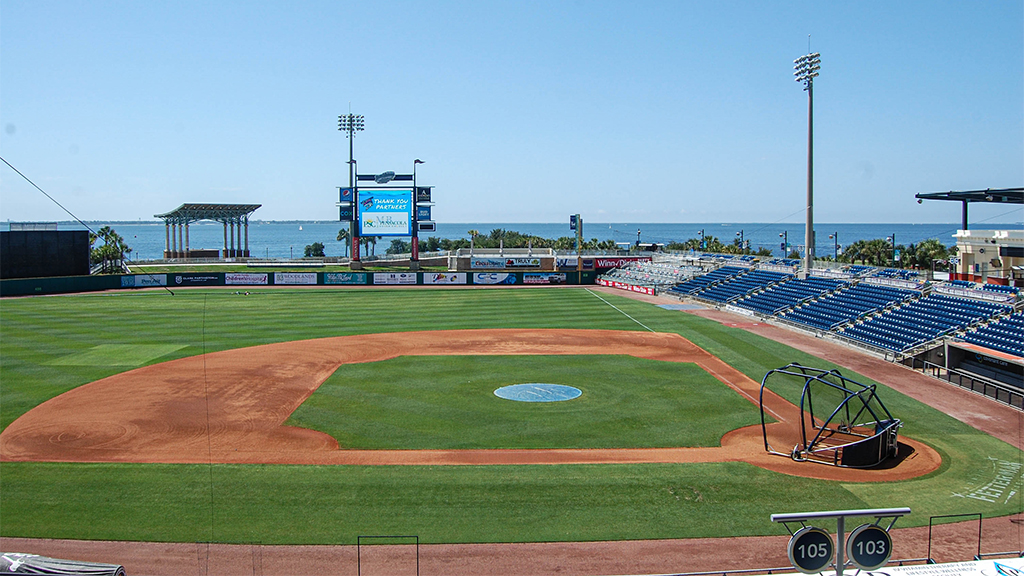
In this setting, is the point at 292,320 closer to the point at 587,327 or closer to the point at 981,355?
the point at 587,327

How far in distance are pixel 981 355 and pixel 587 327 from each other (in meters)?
22.1

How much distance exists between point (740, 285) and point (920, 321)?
2230cm

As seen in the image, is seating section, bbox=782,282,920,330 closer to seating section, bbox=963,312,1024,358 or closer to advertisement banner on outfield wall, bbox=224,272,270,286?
seating section, bbox=963,312,1024,358

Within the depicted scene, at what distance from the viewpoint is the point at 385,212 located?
80.8 m

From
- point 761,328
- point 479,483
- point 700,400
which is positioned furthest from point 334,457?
point 761,328

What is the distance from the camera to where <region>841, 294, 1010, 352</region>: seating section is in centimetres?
3416

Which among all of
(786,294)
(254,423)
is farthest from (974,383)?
(254,423)

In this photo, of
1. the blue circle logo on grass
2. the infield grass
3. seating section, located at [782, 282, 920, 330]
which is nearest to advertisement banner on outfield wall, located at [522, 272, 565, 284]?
seating section, located at [782, 282, 920, 330]

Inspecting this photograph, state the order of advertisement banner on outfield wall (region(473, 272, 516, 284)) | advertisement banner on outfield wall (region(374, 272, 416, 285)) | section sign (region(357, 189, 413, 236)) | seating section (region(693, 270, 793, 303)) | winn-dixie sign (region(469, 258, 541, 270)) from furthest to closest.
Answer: winn-dixie sign (region(469, 258, 541, 270)) < section sign (region(357, 189, 413, 236)) < advertisement banner on outfield wall (region(473, 272, 516, 284)) < advertisement banner on outfield wall (region(374, 272, 416, 285)) < seating section (region(693, 270, 793, 303))

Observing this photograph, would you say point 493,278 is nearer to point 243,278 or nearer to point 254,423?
point 243,278

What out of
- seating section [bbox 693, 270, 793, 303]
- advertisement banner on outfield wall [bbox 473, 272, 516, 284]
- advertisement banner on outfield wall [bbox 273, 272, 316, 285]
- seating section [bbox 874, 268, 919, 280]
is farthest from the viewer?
advertisement banner on outfield wall [bbox 473, 272, 516, 284]

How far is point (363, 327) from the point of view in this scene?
45625 mm

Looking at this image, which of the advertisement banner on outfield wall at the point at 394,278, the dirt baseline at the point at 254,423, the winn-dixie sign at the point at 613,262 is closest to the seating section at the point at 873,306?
the dirt baseline at the point at 254,423

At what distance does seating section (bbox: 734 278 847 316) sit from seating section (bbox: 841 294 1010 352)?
28.5 ft
